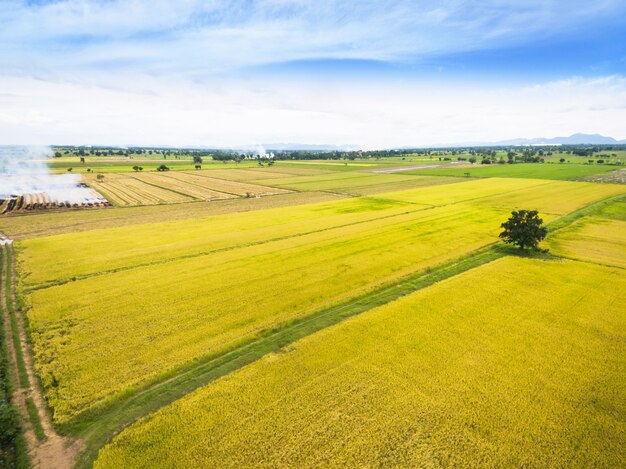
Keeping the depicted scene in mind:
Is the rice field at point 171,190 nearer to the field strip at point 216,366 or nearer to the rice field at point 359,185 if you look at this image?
the rice field at point 359,185

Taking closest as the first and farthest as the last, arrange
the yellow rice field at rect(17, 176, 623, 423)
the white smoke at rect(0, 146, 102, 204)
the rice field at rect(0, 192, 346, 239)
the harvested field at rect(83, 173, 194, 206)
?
the yellow rice field at rect(17, 176, 623, 423) < the rice field at rect(0, 192, 346, 239) < the harvested field at rect(83, 173, 194, 206) < the white smoke at rect(0, 146, 102, 204)

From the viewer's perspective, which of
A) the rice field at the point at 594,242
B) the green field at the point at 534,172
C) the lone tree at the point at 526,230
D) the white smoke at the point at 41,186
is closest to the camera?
the rice field at the point at 594,242

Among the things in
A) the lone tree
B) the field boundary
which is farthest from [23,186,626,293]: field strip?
the lone tree

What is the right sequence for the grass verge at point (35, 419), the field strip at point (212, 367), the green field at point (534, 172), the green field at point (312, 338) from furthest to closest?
the green field at point (534, 172)
the field strip at point (212, 367)
the grass verge at point (35, 419)
the green field at point (312, 338)

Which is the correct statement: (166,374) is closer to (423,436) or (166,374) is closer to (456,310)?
(423,436)

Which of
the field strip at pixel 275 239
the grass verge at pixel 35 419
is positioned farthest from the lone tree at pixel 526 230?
the grass verge at pixel 35 419

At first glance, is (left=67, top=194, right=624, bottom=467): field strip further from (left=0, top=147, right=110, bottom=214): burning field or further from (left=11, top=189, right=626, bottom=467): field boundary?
(left=0, top=147, right=110, bottom=214): burning field
